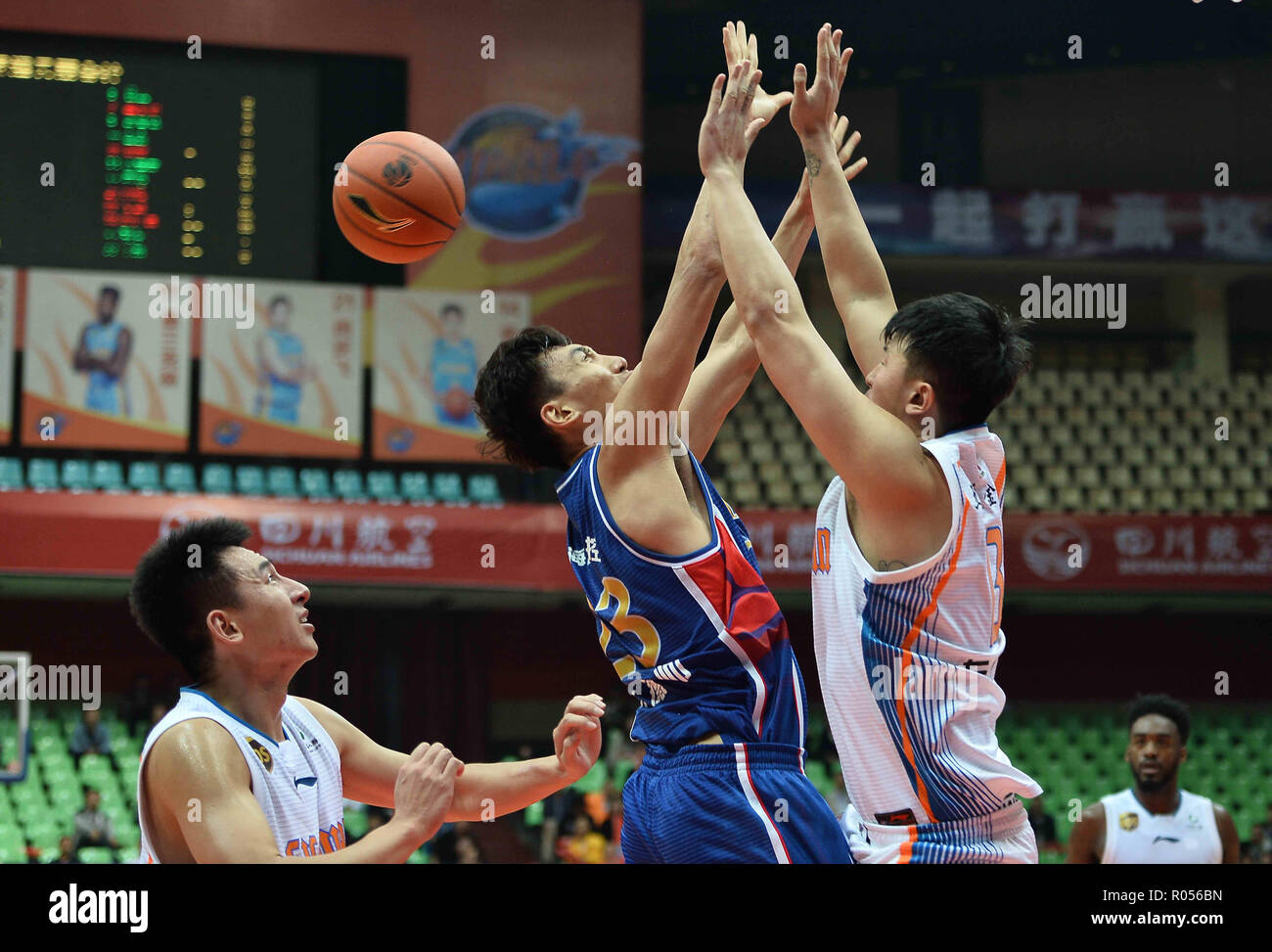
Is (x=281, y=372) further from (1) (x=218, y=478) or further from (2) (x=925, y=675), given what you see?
(2) (x=925, y=675)

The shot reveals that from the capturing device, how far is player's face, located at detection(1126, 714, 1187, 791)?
661 centimetres

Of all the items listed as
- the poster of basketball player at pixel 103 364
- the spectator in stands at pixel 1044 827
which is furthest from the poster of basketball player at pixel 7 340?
the spectator in stands at pixel 1044 827

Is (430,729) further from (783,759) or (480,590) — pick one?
(783,759)

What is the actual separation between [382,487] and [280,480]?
2.87 feet

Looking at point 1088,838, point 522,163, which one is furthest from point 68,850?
point 1088,838

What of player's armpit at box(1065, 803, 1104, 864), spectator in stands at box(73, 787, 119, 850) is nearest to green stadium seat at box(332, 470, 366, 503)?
spectator in stands at box(73, 787, 119, 850)

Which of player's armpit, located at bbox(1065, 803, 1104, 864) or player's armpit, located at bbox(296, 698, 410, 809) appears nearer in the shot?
player's armpit, located at bbox(296, 698, 410, 809)

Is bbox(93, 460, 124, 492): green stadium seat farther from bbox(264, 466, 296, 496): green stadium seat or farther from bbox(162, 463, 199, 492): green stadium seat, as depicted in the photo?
bbox(264, 466, 296, 496): green stadium seat

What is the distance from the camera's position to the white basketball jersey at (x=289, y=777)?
3260 millimetres

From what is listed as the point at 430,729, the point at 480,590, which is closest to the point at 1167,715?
the point at 480,590

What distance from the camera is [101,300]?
12141 millimetres

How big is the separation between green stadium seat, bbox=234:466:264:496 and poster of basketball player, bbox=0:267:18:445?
6.08ft

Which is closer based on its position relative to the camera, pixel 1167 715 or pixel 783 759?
pixel 783 759

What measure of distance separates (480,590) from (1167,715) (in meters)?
7.36
